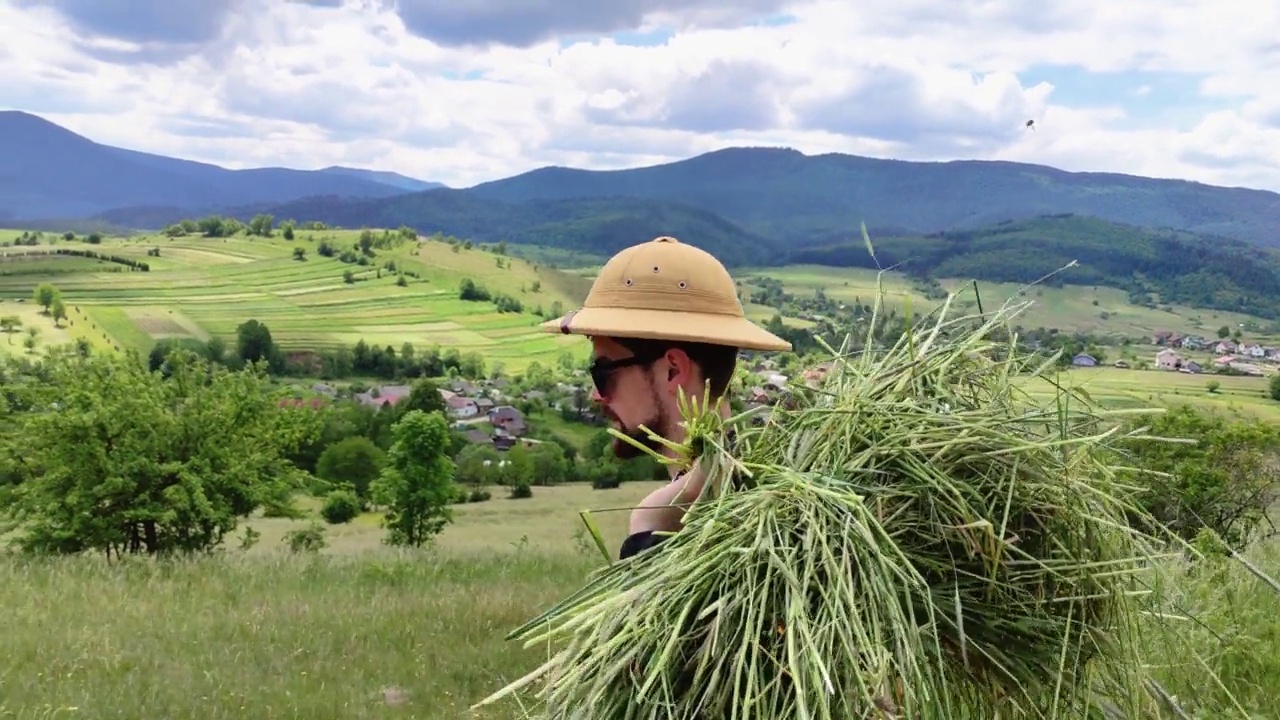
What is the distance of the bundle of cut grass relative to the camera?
132cm

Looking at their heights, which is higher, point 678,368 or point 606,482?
point 678,368

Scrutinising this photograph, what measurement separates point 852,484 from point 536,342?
294ft

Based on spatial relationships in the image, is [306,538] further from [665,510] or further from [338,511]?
[665,510]

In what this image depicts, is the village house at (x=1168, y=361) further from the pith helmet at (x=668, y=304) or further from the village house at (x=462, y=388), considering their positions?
the pith helmet at (x=668, y=304)

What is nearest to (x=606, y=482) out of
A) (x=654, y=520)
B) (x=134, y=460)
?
(x=134, y=460)

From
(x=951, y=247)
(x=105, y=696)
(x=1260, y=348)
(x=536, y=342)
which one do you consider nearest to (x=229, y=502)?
(x=105, y=696)

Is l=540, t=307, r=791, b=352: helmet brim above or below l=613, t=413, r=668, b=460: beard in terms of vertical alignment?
above

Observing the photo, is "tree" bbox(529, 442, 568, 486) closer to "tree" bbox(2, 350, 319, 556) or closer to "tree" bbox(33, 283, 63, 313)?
"tree" bbox(2, 350, 319, 556)

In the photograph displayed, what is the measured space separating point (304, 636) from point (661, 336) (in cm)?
560

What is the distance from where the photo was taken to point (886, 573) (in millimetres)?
1350

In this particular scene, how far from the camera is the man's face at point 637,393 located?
2799mm

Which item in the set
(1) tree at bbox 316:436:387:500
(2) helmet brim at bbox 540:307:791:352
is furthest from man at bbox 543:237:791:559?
(1) tree at bbox 316:436:387:500

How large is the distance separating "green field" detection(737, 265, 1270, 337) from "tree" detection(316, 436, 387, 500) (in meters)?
21.2

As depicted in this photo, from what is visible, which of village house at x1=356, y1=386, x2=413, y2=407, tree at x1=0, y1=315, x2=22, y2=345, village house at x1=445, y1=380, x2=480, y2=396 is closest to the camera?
village house at x1=356, y1=386, x2=413, y2=407
